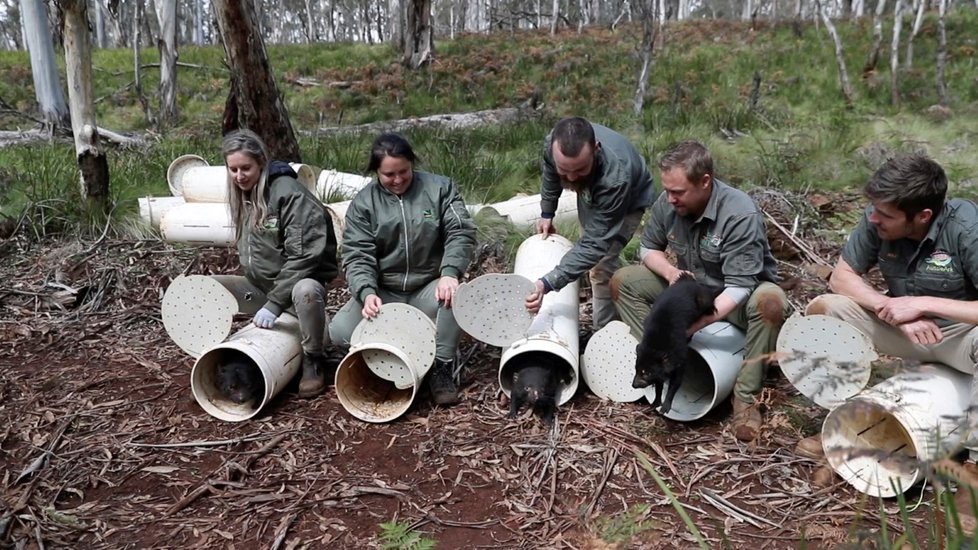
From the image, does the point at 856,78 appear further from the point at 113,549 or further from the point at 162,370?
the point at 113,549

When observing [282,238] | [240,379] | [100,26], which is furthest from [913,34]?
[100,26]

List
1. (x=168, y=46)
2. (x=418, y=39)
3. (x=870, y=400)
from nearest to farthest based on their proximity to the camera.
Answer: (x=870, y=400)
(x=168, y=46)
(x=418, y=39)

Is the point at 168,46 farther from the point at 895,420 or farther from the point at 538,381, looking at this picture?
the point at 895,420

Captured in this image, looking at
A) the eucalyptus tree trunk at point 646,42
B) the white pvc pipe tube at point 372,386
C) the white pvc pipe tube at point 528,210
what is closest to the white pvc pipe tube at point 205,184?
the white pvc pipe tube at point 528,210

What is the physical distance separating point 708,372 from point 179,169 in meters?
4.94

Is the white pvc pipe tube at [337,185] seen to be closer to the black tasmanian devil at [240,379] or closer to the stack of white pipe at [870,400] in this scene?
Answer: the black tasmanian devil at [240,379]

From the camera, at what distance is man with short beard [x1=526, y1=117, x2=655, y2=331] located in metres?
3.47

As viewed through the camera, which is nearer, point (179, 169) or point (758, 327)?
point (758, 327)

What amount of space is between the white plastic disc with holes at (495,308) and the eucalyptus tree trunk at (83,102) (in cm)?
361

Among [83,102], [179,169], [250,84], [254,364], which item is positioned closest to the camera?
[254,364]

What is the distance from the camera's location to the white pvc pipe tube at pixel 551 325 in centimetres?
340

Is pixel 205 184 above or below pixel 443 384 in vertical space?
above

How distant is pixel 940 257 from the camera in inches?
111

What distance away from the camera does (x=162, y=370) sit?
13.2 feet
